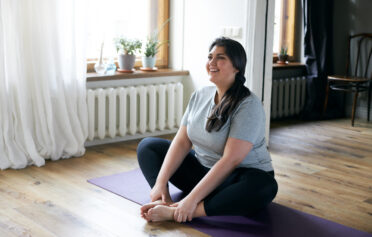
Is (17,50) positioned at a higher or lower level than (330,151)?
higher

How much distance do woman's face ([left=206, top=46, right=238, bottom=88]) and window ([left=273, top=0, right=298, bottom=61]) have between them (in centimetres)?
325

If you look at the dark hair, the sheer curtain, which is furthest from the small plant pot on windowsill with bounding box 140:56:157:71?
the dark hair

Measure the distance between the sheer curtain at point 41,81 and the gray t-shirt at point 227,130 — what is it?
3.91 ft

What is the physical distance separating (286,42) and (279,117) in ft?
2.82

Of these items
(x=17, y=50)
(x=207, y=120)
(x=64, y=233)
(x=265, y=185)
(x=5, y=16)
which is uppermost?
(x=5, y=16)

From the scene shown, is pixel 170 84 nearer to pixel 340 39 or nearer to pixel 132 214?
pixel 132 214

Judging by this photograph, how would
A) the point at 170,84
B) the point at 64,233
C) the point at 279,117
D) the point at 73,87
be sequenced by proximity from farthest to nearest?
the point at 279,117 → the point at 170,84 → the point at 73,87 → the point at 64,233

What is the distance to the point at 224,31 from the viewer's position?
4.05 metres

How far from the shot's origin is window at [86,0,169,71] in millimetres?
4070

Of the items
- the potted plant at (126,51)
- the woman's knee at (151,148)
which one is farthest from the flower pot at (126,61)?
the woman's knee at (151,148)

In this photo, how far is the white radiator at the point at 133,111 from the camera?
389 centimetres

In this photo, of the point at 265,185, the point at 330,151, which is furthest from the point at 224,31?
the point at 265,185

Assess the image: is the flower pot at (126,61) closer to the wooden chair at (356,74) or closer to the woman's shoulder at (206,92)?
the woman's shoulder at (206,92)

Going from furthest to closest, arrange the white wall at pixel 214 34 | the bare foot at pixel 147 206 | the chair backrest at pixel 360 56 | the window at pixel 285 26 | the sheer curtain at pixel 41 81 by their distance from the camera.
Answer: the window at pixel 285 26
the chair backrest at pixel 360 56
the white wall at pixel 214 34
the sheer curtain at pixel 41 81
the bare foot at pixel 147 206
